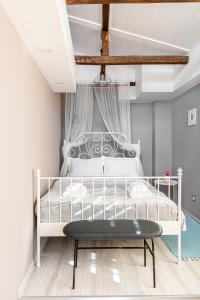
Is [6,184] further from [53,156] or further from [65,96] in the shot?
[65,96]

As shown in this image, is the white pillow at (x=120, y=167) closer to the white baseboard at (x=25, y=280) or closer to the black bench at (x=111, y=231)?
the black bench at (x=111, y=231)

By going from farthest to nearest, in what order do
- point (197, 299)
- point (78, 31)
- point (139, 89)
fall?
point (139, 89) < point (78, 31) < point (197, 299)

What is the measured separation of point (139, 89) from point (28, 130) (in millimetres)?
2437

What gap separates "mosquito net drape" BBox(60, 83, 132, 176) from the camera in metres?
4.32

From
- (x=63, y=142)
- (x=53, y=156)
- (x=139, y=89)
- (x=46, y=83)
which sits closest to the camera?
(x=46, y=83)

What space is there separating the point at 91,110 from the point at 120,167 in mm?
1093

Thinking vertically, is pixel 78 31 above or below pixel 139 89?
above

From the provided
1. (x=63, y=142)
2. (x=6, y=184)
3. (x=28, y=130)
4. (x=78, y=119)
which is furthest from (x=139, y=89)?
(x=6, y=184)

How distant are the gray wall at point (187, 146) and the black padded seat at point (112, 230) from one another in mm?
1940

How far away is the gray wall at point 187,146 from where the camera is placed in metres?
3.86

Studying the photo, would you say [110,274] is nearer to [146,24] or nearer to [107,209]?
[107,209]

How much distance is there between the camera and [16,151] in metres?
1.97

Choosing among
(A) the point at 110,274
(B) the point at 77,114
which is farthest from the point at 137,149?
(A) the point at 110,274

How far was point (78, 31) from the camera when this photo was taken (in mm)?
3602
